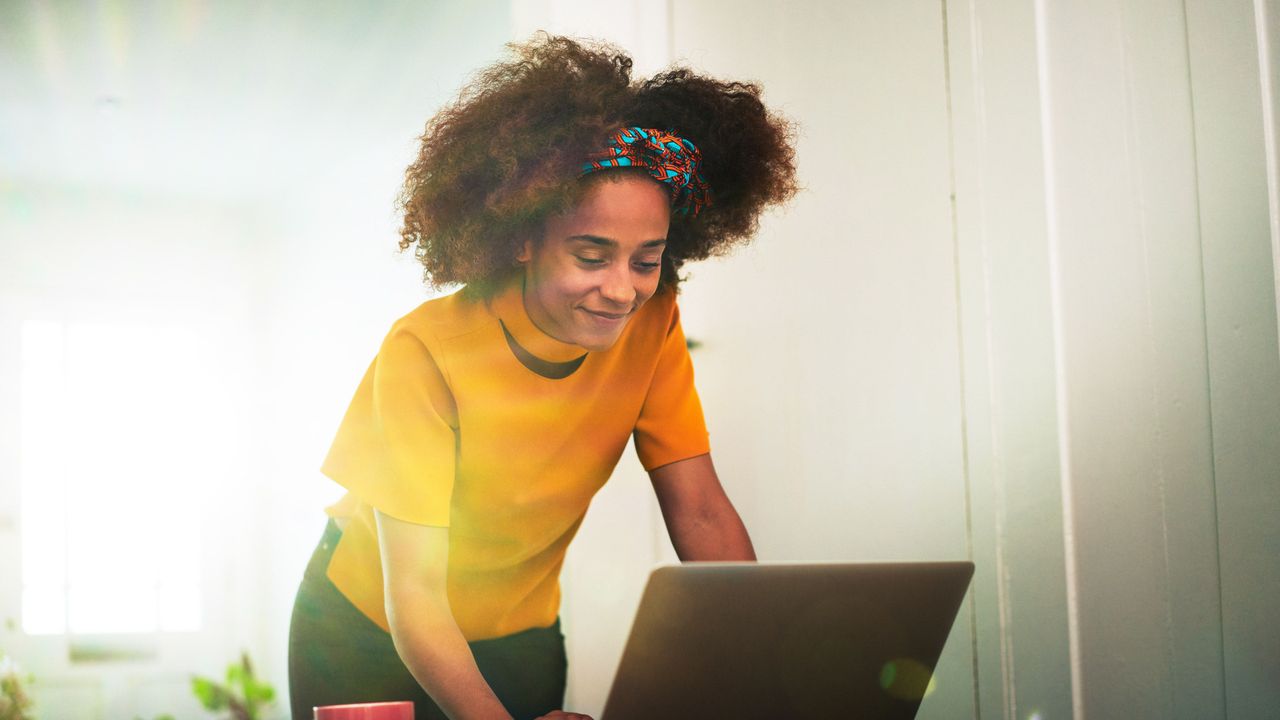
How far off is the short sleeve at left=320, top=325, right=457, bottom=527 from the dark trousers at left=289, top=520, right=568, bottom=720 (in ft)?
0.86

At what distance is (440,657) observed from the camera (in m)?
1.08

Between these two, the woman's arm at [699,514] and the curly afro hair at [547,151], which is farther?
the woman's arm at [699,514]

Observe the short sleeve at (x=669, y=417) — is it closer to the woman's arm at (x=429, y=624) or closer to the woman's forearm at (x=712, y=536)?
the woman's forearm at (x=712, y=536)

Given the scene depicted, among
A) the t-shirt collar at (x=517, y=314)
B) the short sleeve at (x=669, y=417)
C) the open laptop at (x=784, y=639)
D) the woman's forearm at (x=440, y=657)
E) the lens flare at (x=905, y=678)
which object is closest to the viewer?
the open laptop at (x=784, y=639)

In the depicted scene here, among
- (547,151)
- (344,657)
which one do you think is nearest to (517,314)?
(547,151)

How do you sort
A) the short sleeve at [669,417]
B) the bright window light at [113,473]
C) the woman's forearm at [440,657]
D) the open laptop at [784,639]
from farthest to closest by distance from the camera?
the bright window light at [113,473] < the short sleeve at [669,417] < the woman's forearm at [440,657] < the open laptop at [784,639]

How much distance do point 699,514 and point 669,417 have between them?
14cm

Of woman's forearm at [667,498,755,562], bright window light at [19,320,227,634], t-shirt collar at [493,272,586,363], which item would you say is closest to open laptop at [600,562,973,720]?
woman's forearm at [667,498,755,562]

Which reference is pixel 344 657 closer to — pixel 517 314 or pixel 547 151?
pixel 517 314

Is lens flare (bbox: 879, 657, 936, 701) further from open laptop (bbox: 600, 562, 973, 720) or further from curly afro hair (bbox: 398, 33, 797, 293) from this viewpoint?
curly afro hair (bbox: 398, 33, 797, 293)

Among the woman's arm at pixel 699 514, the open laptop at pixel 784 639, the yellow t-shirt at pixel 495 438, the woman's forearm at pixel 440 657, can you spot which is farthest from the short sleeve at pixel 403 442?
the open laptop at pixel 784 639

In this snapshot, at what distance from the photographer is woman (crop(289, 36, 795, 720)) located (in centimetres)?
122

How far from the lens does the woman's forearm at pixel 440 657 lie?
1059mm

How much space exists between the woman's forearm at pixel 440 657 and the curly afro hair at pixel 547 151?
16.4 inches
